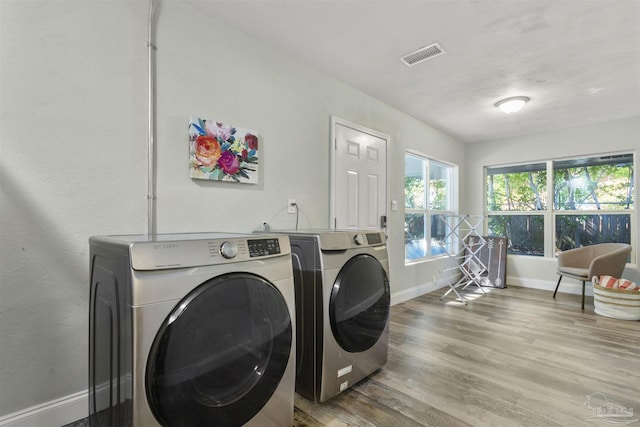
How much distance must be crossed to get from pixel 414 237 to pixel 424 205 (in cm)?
54

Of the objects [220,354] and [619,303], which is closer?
[220,354]

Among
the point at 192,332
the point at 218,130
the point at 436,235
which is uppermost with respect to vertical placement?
the point at 218,130

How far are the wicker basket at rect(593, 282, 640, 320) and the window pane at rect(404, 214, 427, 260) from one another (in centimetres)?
192

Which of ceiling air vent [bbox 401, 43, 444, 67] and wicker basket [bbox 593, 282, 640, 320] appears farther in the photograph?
wicker basket [bbox 593, 282, 640, 320]

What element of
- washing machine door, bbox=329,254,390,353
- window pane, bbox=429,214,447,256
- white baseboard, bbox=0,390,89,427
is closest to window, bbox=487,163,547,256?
window pane, bbox=429,214,447,256

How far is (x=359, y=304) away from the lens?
6.04 feet

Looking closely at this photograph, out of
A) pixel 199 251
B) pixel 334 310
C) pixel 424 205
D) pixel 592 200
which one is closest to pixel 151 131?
pixel 199 251

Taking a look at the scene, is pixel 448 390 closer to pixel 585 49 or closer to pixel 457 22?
pixel 457 22

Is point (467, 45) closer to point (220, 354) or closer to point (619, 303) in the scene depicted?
point (220, 354)

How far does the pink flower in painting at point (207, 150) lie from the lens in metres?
1.91

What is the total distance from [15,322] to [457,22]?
2.96 m

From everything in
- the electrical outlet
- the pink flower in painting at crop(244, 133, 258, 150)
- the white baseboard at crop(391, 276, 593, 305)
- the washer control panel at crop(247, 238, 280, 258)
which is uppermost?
the pink flower in painting at crop(244, 133, 258, 150)

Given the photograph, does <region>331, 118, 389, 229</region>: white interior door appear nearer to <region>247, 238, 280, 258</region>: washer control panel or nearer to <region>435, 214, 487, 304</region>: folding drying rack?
<region>247, 238, 280, 258</region>: washer control panel

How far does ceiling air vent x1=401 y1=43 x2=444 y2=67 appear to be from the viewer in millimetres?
2352
